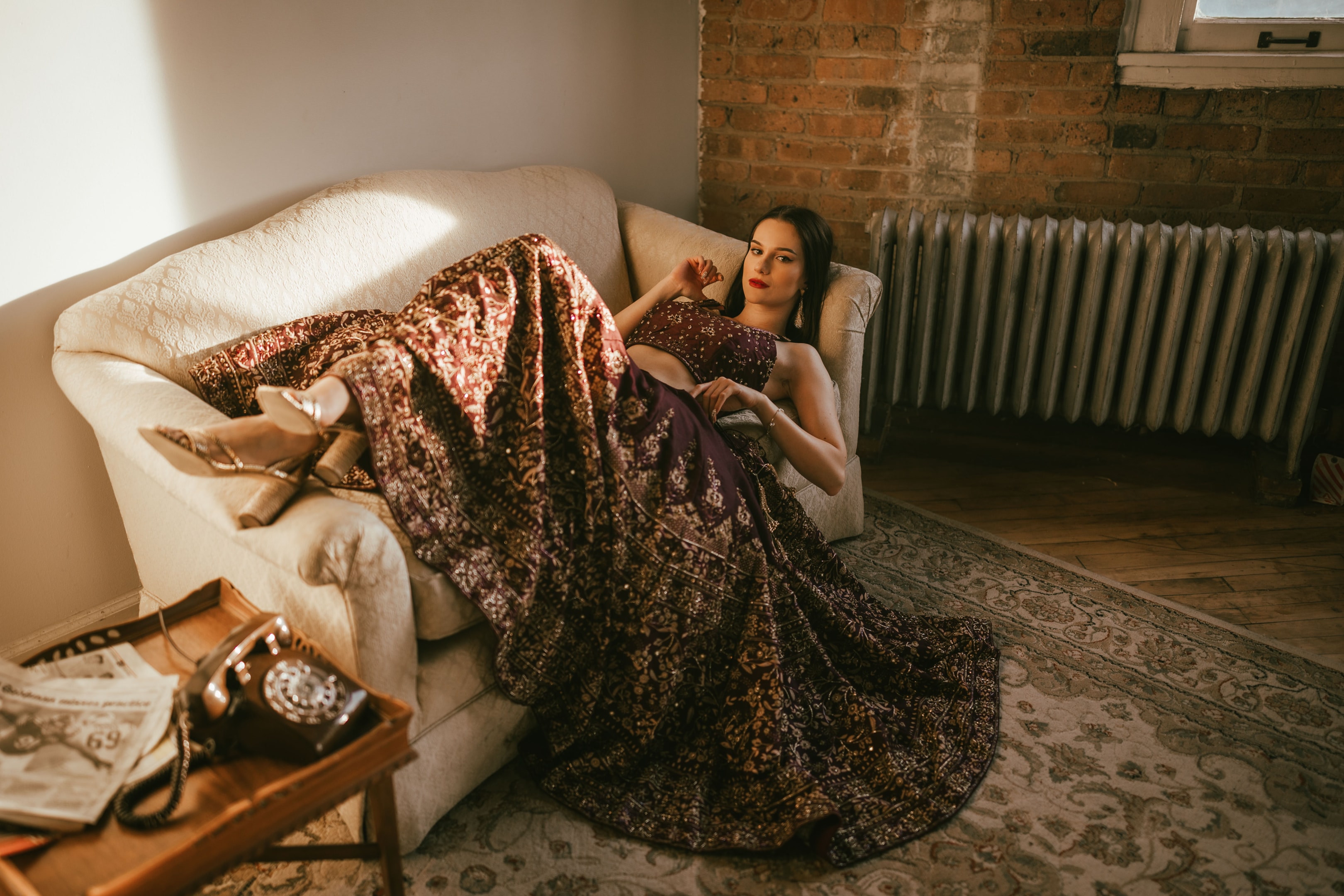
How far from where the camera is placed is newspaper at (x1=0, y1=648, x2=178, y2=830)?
37.2 inches

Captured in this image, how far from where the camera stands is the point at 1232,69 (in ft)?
8.18

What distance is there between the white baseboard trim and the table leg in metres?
0.93

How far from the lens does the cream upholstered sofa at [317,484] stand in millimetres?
1265

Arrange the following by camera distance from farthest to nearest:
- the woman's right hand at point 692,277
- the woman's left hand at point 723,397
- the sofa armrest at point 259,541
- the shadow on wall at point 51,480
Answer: the woman's right hand at point 692,277 → the woman's left hand at point 723,397 → the shadow on wall at point 51,480 → the sofa armrest at point 259,541

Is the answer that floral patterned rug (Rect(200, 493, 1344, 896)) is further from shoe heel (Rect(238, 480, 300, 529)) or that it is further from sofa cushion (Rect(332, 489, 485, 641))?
shoe heel (Rect(238, 480, 300, 529))

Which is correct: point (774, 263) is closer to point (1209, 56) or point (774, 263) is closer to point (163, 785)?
point (1209, 56)

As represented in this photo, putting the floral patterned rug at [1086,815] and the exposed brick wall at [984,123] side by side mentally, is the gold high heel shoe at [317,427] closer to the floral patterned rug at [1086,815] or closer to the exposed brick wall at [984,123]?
the floral patterned rug at [1086,815]

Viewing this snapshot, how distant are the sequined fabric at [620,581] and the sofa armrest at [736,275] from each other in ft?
2.12

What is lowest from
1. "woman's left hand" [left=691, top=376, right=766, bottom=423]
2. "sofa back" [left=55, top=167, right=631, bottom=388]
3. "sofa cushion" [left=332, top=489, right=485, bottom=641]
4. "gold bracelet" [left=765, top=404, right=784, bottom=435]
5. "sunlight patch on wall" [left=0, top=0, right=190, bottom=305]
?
"sofa cushion" [left=332, top=489, right=485, bottom=641]

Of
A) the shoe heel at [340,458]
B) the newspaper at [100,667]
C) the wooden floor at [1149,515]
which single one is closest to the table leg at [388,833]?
the newspaper at [100,667]

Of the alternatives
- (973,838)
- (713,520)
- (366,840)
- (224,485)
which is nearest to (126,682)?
(224,485)

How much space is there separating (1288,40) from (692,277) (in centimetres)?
183

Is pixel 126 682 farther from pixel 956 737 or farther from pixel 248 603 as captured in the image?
pixel 956 737

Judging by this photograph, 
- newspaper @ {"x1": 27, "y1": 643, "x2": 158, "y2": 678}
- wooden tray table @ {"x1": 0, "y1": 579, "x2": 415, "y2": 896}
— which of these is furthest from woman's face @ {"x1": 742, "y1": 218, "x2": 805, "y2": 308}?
newspaper @ {"x1": 27, "y1": 643, "x2": 158, "y2": 678}
